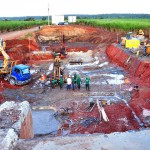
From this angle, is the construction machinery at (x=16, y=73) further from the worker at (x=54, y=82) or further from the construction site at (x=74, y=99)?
the worker at (x=54, y=82)

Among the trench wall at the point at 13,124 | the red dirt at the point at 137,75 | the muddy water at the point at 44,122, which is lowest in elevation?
the muddy water at the point at 44,122

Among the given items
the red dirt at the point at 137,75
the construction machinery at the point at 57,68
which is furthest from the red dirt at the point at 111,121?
the construction machinery at the point at 57,68

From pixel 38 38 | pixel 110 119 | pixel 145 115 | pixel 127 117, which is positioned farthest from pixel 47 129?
pixel 38 38

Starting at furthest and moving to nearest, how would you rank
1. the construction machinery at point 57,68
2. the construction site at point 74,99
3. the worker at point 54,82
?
the construction machinery at point 57,68 → the worker at point 54,82 → the construction site at point 74,99

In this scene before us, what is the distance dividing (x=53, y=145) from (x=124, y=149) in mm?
2396

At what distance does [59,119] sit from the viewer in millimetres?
16812

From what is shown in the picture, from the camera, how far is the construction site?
10055mm

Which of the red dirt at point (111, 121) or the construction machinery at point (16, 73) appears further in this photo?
the construction machinery at point (16, 73)

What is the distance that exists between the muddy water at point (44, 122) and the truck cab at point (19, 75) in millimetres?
5767

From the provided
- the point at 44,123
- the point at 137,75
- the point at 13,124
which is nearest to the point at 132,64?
the point at 137,75

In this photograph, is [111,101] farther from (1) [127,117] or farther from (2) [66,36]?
(2) [66,36]

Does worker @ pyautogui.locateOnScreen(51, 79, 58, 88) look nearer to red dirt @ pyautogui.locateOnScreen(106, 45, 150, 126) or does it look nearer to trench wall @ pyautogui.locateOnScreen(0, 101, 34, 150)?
red dirt @ pyautogui.locateOnScreen(106, 45, 150, 126)

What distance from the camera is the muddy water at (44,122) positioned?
1556cm

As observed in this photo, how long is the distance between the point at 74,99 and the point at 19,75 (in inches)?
237
